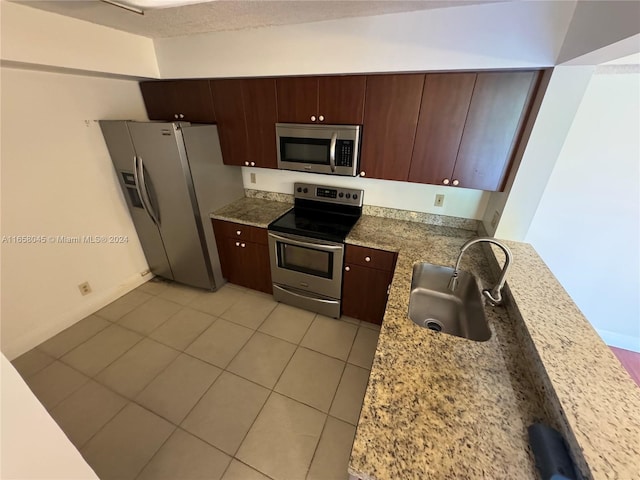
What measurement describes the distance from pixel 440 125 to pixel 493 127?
30cm

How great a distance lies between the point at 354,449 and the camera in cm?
74

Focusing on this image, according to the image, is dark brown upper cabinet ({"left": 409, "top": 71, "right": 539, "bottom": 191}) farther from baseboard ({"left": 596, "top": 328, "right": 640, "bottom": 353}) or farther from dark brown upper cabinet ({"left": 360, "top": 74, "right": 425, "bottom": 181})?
baseboard ({"left": 596, "top": 328, "right": 640, "bottom": 353})

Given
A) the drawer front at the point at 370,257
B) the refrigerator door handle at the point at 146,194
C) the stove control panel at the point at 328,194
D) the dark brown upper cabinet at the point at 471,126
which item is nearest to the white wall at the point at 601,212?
the dark brown upper cabinet at the point at 471,126

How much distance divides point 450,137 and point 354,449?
5.76ft

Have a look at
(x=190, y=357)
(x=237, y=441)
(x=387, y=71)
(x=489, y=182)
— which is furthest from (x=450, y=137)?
(x=190, y=357)

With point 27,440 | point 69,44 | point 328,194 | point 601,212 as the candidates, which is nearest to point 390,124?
point 328,194

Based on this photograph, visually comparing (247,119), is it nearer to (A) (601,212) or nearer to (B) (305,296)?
(B) (305,296)

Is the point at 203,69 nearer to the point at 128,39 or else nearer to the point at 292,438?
the point at 128,39

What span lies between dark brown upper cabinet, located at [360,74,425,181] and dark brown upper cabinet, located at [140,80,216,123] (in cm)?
140

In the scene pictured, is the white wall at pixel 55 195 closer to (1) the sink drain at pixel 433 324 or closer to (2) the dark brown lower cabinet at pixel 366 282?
(2) the dark brown lower cabinet at pixel 366 282

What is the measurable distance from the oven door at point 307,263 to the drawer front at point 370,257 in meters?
0.07

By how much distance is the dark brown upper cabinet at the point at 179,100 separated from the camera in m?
2.21

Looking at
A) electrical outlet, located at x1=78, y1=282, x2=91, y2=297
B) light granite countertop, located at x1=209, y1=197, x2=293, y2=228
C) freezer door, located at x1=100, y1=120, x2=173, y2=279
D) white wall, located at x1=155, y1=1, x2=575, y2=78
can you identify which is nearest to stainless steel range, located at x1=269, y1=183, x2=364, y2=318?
light granite countertop, located at x1=209, y1=197, x2=293, y2=228

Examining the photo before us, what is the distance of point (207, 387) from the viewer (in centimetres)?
181
